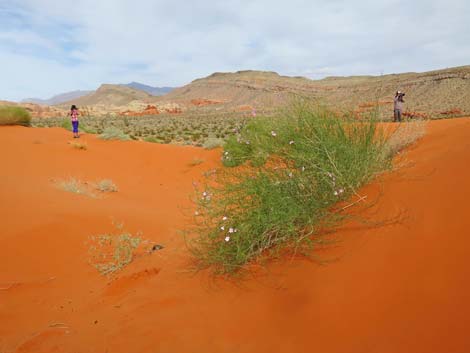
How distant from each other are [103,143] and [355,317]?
15.1 meters

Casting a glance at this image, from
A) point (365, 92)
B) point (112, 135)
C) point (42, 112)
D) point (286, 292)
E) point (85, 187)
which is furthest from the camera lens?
point (42, 112)

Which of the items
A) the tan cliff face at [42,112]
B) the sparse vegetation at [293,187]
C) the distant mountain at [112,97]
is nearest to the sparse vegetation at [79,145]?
the sparse vegetation at [293,187]

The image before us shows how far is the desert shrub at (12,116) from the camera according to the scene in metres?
16.0

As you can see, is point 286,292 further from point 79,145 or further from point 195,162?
point 79,145

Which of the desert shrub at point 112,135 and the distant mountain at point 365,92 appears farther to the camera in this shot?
the desert shrub at point 112,135

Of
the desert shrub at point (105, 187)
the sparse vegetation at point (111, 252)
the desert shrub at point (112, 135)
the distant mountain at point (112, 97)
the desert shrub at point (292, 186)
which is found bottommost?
the sparse vegetation at point (111, 252)

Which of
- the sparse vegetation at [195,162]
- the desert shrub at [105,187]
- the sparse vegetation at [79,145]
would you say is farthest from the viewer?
the sparse vegetation at [79,145]

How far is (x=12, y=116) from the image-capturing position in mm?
16328

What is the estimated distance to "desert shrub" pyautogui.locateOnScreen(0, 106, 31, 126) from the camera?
629 inches

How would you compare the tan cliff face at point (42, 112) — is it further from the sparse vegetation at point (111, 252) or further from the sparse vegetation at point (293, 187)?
the sparse vegetation at point (293, 187)

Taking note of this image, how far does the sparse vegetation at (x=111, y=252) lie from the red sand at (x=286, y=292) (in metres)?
0.15

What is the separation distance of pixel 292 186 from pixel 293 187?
14 millimetres

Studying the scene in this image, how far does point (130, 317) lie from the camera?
302 cm

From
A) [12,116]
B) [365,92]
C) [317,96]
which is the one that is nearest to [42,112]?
[12,116]
